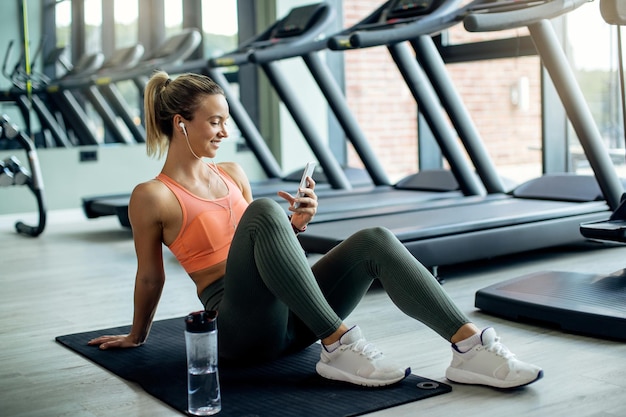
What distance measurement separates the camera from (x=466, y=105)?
21.9 feet

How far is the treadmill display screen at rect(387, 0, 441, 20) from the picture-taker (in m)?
4.68

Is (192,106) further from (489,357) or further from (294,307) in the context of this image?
(489,357)

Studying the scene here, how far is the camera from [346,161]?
7.59 m

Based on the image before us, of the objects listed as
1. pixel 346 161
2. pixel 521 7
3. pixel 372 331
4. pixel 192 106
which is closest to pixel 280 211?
pixel 192 106

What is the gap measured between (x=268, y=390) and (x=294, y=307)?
0.88ft

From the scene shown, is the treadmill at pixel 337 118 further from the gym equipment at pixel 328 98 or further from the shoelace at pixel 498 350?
the shoelace at pixel 498 350

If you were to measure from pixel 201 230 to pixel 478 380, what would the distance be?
835mm

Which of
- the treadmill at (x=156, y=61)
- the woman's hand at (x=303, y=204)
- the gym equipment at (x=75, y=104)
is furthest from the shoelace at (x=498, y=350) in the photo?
the gym equipment at (x=75, y=104)

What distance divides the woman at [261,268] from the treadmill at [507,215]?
1.27m

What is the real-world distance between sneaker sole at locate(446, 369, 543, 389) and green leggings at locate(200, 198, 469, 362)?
0.12 m

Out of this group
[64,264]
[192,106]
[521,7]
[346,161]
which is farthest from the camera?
[346,161]

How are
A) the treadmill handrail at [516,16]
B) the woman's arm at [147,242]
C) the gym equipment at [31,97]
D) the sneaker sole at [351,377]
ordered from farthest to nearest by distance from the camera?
the gym equipment at [31,97] < the treadmill handrail at [516,16] < the woman's arm at [147,242] < the sneaker sole at [351,377]

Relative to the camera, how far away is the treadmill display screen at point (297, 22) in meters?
5.60

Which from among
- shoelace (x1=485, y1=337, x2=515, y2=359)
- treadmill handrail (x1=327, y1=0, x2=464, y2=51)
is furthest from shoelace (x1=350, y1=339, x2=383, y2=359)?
treadmill handrail (x1=327, y1=0, x2=464, y2=51)
